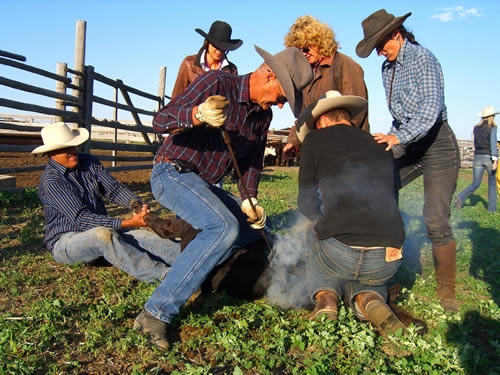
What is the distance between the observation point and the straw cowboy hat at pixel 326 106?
3.38m

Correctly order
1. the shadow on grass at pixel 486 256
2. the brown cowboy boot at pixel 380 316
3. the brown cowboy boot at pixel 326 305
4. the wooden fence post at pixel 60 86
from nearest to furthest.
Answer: the brown cowboy boot at pixel 380 316, the brown cowboy boot at pixel 326 305, the shadow on grass at pixel 486 256, the wooden fence post at pixel 60 86

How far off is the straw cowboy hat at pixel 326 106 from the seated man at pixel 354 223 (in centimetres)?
1

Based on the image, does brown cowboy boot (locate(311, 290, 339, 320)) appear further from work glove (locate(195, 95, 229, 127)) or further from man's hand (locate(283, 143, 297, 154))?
man's hand (locate(283, 143, 297, 154))

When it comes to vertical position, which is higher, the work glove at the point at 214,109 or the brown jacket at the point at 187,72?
the brown jacket at the point at 187,72

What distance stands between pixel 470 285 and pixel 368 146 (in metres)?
2.00

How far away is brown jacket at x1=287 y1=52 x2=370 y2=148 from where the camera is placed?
430 cm

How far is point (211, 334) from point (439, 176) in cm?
212

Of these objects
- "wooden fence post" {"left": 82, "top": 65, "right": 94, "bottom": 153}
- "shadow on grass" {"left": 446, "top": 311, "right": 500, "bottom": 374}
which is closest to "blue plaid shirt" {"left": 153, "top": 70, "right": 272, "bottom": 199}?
"shadow on grass" {"left": 446, "top": 311, "right": 500, "bottom": 374}

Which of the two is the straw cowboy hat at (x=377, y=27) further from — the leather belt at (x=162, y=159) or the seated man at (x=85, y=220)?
the seated man at (x=85, y=220)

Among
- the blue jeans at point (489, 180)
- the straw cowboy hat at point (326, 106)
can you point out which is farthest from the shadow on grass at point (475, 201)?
the straw cowboy hat at point (326, 106)

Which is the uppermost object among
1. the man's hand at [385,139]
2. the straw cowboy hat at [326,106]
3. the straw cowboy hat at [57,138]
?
the straw cowboy hat at [326,106]

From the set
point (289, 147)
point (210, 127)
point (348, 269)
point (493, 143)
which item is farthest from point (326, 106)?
point (493, 143)

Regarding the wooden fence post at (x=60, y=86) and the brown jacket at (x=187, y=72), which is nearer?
the brown jacket at (x=187, y=72)

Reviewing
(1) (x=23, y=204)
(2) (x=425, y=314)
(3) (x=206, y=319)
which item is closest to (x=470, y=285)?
(2) (x=425, y=314)
